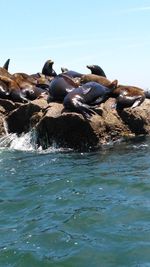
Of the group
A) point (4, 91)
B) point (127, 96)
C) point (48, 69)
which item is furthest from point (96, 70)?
point (127, 96)

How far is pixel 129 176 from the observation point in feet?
35.5

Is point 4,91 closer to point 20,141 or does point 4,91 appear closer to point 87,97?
point 20,141

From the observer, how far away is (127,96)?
658 inches

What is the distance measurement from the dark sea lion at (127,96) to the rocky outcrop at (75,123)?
213mm

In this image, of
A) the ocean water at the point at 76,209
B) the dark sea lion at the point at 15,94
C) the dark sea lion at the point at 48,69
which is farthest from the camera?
the dark sea lion at the point at 48,69

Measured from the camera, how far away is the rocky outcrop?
14773 mm

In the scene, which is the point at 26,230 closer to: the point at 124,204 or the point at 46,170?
the point at 124,204

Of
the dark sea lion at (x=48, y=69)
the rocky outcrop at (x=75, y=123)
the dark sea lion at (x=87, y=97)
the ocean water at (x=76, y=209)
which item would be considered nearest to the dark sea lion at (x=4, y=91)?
the rocky outcrop at (x=75, y=123)

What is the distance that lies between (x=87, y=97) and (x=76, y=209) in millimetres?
7582

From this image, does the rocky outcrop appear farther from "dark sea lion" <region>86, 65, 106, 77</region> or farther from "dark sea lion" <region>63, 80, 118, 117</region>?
"dark sea lion" <region>86, 65, 106, 77</region>

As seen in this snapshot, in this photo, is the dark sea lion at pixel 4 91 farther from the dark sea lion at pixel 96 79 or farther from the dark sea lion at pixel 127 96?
the dark sea lion at pixel 127 96

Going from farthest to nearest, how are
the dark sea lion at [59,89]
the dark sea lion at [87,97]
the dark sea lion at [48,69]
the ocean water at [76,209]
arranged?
the dark sea lion at [48,69], the dark sea lion at [59,89], the dark sea lion at [87,97], the ocean water at [76,209]

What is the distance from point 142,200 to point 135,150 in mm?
5065

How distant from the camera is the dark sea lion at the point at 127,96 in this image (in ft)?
53.7
